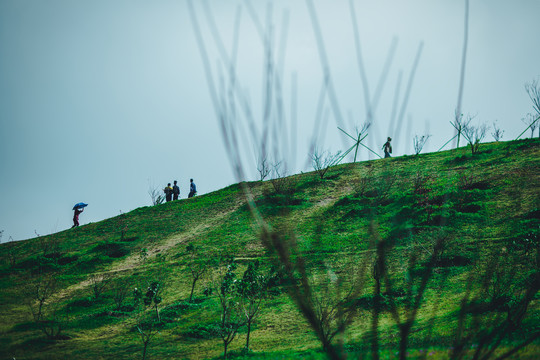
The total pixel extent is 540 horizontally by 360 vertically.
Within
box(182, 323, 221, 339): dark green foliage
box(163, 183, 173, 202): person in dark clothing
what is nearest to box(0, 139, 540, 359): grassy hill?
box(182, 323, 221, 339): dark green foliage

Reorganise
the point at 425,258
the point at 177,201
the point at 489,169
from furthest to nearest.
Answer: the point at 177,201 → the point at 489,169 → the point at 425,258

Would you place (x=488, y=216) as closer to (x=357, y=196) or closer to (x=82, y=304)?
(x=357, y=196)

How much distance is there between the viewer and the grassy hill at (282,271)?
886 centimetres

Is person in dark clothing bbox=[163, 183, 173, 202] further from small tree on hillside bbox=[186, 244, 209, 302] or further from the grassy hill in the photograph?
small tree on hillside bbox=[186, 244, 209, 302]

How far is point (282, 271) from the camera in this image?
13.8ft

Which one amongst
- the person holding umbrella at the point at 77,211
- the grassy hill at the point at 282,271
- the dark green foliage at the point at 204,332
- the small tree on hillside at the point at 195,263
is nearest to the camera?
the grassy hill at the point at 282,271

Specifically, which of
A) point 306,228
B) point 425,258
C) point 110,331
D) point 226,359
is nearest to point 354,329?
point 226,359

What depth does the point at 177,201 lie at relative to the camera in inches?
1235

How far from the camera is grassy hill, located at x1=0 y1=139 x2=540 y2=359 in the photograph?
8.86m

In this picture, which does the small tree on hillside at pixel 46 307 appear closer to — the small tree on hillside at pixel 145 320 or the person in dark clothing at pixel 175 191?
the small tree on hillside at pixel 145 320

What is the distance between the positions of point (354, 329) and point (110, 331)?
26.6 ft

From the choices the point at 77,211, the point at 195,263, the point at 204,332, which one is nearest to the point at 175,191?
the point at 77,211

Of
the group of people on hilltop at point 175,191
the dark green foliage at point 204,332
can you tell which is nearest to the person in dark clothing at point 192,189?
the group of people on hilltop at point 175,191

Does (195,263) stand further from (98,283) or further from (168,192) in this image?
(168,192)
